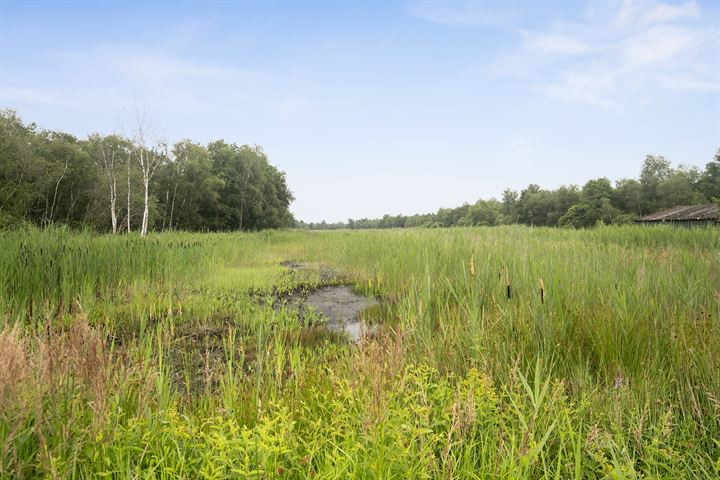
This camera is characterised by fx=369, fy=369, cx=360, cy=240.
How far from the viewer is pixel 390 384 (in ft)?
6.65

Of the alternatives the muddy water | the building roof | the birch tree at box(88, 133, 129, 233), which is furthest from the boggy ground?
the birch tree at box(88, 133, 129, 233)

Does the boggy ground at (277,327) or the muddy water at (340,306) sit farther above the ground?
the boggy ground at (277,327)

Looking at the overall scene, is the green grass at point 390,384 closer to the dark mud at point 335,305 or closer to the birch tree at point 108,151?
the dark mud at point 335,305

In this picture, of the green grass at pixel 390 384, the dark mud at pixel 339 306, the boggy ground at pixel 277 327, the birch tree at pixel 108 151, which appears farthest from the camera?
the birch tree at pixel 108 151

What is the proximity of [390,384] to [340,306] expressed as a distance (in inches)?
211

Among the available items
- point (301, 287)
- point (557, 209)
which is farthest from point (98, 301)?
point (557, 209)

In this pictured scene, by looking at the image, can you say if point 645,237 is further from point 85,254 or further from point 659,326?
point 85,254

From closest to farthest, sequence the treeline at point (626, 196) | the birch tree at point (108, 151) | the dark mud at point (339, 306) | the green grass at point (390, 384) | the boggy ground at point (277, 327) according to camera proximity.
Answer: the green grass at point (390, 384)
the boggy ground at point (277, 327)
the dark mud at point (339, 306)
the birch tree at point (108, 151)
the treeline at point (626, 196)

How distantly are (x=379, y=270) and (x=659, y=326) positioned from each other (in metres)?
6.45

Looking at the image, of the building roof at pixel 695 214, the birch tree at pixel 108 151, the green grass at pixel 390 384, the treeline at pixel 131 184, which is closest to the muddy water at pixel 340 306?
the green grass at pixel 390 384

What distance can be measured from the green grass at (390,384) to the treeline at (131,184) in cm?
2630

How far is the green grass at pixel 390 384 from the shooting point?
1.52 metres

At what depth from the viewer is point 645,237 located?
14.1 meters

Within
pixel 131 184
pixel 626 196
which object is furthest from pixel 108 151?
pixel 626 196
